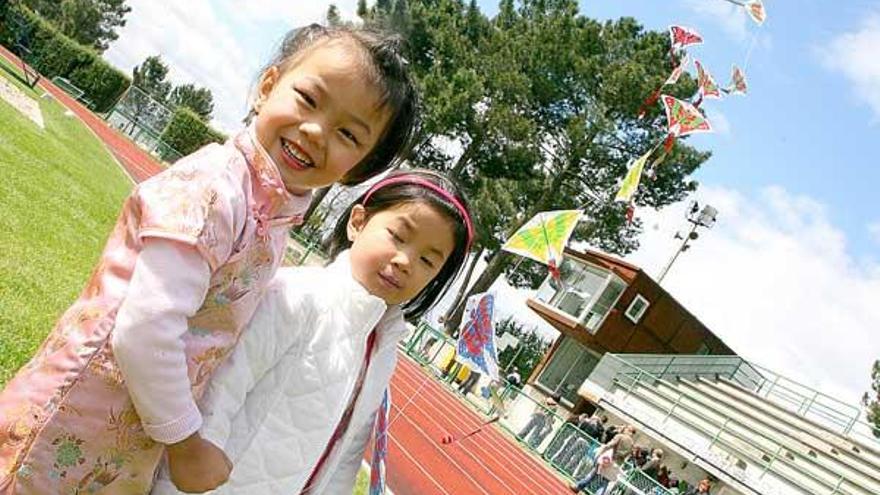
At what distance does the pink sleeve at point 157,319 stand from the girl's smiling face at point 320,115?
34cm

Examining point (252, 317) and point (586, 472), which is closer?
point (252, 317)

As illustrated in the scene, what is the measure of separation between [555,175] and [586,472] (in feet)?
47.1

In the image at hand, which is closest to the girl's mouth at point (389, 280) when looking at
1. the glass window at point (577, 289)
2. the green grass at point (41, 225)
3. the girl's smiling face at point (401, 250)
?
the girl's smiling face at point (401, 250)

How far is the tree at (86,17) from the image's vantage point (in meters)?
71.3

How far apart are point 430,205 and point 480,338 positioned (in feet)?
24.4

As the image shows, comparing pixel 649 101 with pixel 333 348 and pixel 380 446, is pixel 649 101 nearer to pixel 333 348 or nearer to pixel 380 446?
pixel 380 446

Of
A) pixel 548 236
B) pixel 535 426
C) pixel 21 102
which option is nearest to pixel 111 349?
pixel 548 236

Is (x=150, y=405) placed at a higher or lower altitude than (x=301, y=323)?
lower

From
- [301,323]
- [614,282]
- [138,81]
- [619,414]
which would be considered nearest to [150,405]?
[301,323]

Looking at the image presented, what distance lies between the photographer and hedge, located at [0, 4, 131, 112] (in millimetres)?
35062

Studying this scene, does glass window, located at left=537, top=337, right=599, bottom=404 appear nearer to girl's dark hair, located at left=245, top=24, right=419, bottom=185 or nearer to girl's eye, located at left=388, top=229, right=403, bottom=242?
girl's eye, located at left=388, top=229, right=403, bottom=242

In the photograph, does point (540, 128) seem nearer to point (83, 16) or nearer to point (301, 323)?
point (301, 323)

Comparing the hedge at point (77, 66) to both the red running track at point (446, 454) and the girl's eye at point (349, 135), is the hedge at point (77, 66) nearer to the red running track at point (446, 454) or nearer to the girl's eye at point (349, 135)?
the red running track at point (446, 454)

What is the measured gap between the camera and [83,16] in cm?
7325
